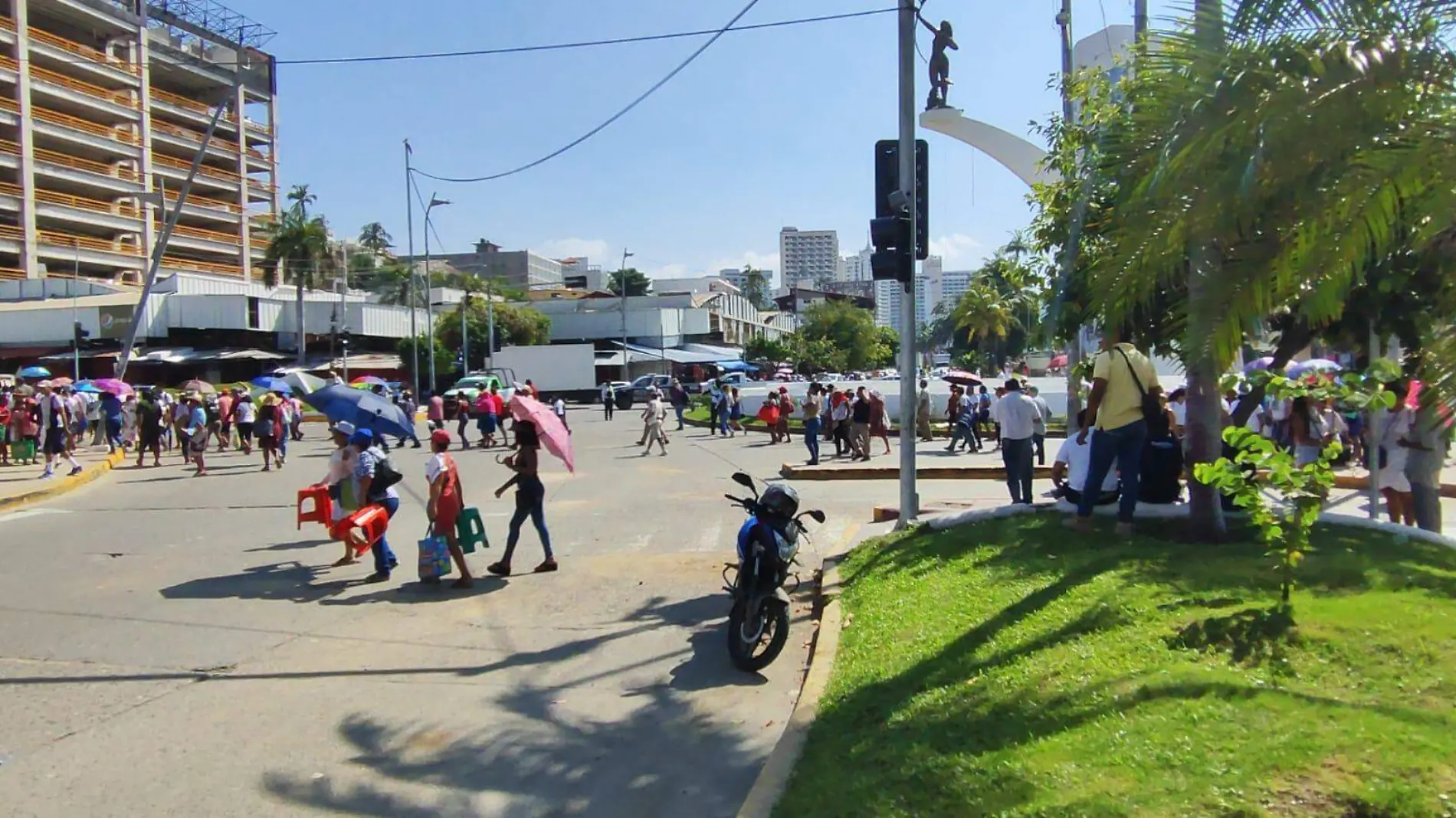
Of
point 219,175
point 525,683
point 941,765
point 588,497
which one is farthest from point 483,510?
point 219,175

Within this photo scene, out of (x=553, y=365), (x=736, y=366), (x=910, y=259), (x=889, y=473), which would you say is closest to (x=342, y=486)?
(x=910, y=259)

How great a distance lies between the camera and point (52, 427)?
1914cm

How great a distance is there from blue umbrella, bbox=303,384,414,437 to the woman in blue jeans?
304 centimetres

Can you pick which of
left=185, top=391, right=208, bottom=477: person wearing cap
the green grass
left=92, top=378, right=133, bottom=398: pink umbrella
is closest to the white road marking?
left=185, top=391, right=208, bottom=477: person wearing cap

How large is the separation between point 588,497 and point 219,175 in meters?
66.7

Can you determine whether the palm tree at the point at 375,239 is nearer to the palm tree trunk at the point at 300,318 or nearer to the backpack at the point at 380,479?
the palm tree trunk at the point at 300,318

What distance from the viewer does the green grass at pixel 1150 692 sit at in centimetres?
378

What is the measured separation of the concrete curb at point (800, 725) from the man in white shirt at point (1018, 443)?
444 centimetres

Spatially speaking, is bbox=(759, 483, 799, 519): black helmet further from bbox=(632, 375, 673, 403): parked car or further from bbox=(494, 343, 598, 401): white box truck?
bbox=(494, 343, 598, 401): white box truck

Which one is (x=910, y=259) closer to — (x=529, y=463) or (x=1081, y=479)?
(x=1081, y=479)

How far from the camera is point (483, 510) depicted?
49.0 ft

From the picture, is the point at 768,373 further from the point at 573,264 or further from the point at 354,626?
the point at 573,264

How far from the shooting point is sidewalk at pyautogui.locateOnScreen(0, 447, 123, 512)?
53.8ft

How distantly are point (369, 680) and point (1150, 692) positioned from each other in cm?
465
